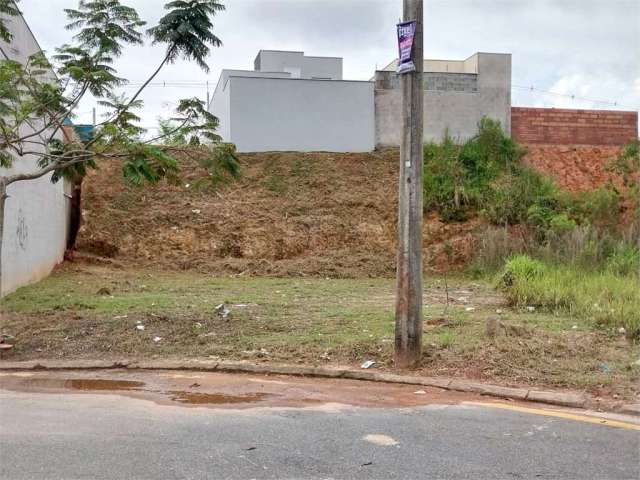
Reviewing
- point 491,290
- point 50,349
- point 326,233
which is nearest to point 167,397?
point 50,349

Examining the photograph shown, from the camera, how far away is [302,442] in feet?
14.5

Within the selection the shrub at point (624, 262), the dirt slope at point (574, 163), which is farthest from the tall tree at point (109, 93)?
the dirt slope at point (574, 163)

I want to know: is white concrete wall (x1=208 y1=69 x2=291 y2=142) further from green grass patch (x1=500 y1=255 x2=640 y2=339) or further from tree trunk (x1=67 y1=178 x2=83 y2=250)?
green grass patch (x1=500 y1=255 x2=640 y2=339)

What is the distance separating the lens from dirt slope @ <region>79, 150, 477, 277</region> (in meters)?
18.7

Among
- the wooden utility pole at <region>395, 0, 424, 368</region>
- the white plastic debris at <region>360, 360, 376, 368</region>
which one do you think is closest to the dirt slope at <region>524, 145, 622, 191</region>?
the wooden utility pole at <region>395, 0, 424, 368</region>

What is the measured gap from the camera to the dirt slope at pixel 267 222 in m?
18.7

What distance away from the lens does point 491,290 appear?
534 inches

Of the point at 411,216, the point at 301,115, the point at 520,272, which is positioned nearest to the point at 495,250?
the point at 520,272

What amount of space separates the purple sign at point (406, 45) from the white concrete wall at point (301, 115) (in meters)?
14.7

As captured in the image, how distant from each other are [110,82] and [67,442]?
20.7 ft

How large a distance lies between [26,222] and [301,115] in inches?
428

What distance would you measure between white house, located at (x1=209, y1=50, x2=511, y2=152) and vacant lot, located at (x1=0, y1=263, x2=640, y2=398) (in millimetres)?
9987

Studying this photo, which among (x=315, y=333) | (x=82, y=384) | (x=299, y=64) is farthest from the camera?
(x=299, y=64)

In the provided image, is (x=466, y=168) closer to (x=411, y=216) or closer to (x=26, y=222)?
(x=26, y=222)
